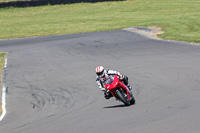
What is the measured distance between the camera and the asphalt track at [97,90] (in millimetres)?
9914

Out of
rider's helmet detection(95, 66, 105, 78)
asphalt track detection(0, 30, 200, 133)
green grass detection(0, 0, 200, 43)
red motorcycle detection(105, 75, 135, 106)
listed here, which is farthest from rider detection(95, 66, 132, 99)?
green grass detection(0, 0, 200, 43)

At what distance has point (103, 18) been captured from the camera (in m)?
48.3

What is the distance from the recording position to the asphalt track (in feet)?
32.5

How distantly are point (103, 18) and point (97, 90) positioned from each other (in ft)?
112

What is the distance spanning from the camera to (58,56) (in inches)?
971

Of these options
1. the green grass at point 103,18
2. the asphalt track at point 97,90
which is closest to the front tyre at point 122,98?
the asphalt track at point 97,90

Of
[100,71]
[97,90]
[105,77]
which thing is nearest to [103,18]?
[97,90]

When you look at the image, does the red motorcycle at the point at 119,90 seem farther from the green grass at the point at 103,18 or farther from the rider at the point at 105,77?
the green grass at the point at 103,18

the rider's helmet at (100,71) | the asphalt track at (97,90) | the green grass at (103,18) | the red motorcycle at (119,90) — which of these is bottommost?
the green grass at (103,18)

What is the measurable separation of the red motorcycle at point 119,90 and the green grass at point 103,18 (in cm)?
1702

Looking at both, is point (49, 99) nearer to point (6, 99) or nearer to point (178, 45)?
point (6, 99)

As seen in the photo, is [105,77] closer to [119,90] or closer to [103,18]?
[119,90]

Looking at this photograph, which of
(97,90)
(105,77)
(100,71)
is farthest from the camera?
(97,90)

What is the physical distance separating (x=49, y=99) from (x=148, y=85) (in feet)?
12.6
